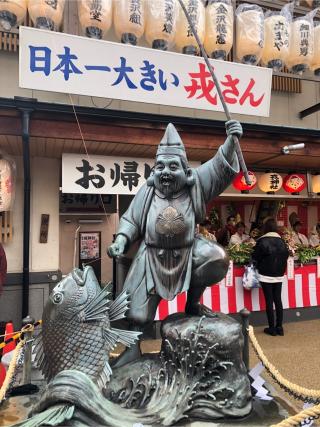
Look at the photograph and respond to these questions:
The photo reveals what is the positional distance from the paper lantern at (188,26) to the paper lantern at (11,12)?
266cm

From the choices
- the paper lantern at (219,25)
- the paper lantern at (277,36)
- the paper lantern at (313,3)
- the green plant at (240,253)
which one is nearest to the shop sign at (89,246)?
the green plant at (240,253)

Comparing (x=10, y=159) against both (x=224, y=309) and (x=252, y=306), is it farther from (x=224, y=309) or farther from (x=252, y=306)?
(x=252, y=306)

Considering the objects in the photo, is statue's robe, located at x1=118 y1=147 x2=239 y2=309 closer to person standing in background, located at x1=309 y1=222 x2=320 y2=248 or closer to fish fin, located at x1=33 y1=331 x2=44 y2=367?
fish fin, located at x1=33 y1=331 x2=44 y2=367

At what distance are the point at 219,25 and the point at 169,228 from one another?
16.8ft

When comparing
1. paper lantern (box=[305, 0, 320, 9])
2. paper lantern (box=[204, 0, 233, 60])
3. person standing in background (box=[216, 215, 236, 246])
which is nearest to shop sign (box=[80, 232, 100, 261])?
person standing in background (box=[216, 215, 236, 246])

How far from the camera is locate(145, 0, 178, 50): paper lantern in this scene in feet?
20.5

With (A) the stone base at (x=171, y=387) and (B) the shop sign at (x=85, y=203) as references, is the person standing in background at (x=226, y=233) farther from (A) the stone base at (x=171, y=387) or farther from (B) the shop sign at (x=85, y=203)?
(A) the stone base at (x=171, y=387)

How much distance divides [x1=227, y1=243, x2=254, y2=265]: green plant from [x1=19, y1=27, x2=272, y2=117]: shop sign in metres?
2.73

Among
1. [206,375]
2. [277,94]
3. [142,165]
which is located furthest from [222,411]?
[277,94]

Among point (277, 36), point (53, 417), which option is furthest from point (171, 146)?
point (277, 36)

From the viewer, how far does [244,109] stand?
22.3 ft

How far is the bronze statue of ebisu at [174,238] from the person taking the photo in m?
3.14

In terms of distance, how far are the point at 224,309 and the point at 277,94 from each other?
217 inches

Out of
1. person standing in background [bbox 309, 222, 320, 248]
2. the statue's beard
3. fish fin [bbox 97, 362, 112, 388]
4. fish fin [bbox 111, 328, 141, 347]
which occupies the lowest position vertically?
fish fin [bbox 97, 362, 112, 388]
